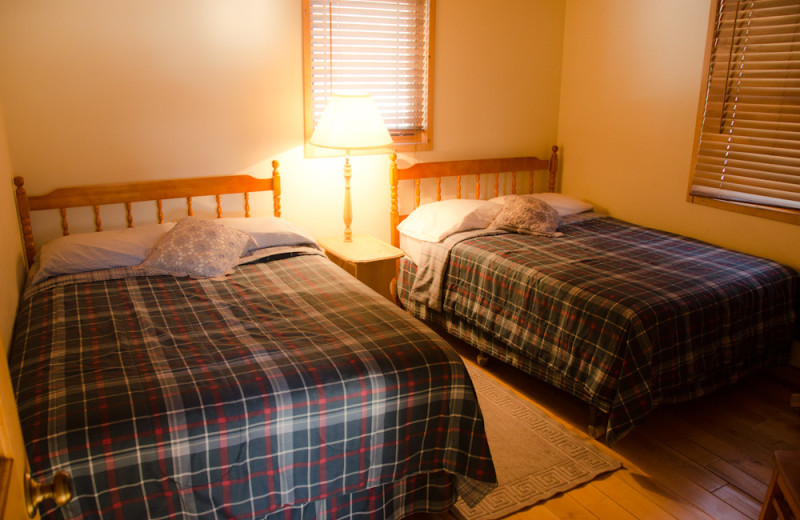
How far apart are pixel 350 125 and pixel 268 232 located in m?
0.70

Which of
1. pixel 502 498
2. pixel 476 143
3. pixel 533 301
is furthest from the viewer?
pixel 476 143

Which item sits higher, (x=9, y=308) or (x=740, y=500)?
(x=9, y=308)

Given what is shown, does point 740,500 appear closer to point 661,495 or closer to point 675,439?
point 661,495

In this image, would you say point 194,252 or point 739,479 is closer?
A: point 739,479

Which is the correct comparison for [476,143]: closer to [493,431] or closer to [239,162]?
[239,162]

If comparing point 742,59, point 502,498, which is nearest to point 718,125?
point 742,59

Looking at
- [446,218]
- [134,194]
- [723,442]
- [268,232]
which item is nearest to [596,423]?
[723,442]

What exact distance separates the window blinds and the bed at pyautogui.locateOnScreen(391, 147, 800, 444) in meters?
0.38

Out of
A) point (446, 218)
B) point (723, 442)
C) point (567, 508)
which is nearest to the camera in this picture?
point (567, 508)

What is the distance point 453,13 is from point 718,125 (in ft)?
5.59

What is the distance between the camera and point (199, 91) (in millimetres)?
3242

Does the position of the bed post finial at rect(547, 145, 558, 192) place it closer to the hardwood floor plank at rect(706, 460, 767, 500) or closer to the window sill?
the window sill

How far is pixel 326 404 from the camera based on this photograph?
1832 millimetres

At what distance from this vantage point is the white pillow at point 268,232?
309 centimetres
